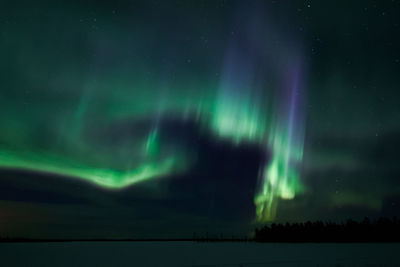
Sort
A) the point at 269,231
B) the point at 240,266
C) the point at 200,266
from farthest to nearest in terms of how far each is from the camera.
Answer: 1. the point at 269,231
2. the point at 200,266
3. the point at 240,266

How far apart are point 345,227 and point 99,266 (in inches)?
6410

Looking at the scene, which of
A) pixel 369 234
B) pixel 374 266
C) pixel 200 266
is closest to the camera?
pixel 374 266

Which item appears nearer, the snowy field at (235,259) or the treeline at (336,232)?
the snowy field at (235,259)

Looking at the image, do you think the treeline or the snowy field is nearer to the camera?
the snowy field

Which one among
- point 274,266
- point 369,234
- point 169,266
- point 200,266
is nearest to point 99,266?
point 169,266

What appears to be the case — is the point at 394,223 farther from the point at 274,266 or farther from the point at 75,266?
the point at 75,266

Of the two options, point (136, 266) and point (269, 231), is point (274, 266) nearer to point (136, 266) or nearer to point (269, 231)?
point (136, 266)

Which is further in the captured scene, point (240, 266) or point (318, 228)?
point (318, 228)

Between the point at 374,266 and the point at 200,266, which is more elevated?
the point at 374,266

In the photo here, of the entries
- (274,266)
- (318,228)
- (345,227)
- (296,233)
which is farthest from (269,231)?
(274,266)

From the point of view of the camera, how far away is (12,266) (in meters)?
65.9

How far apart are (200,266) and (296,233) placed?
147 meters

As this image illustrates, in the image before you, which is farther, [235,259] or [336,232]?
[336,232]

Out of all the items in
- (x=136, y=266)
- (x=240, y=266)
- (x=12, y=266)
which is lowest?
(x=12, y=266)
